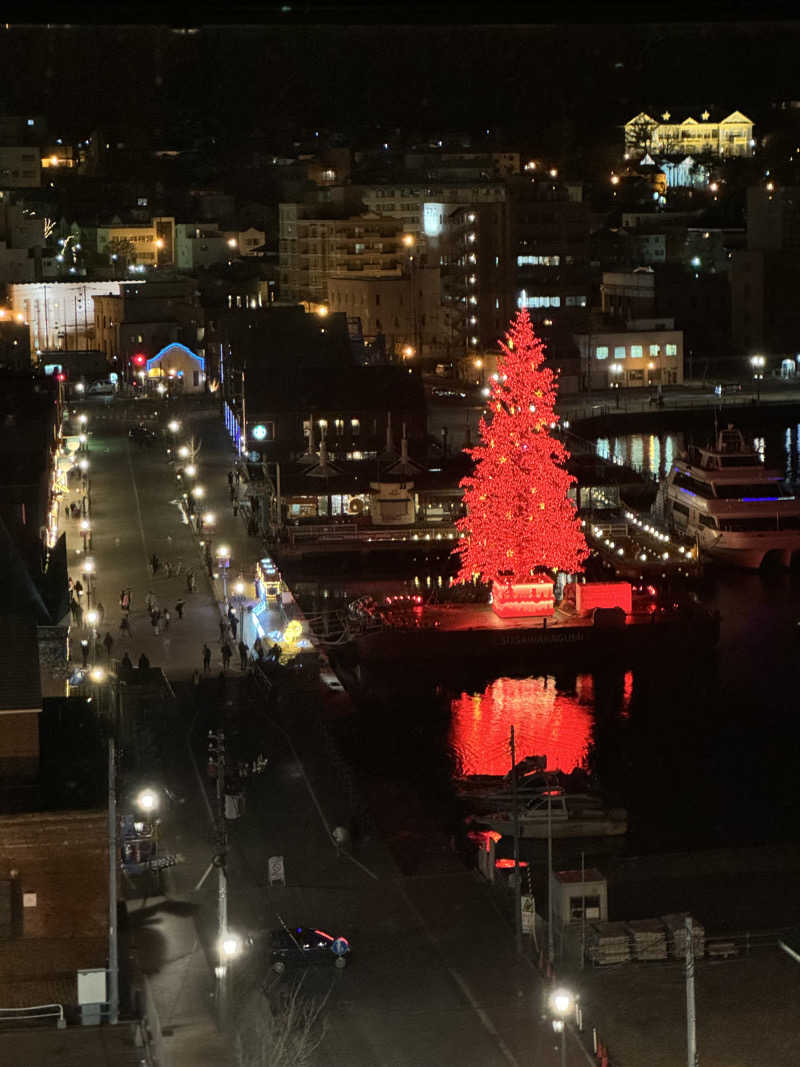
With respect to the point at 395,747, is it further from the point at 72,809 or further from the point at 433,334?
the point at 433,334

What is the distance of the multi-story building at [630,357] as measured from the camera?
3353cm

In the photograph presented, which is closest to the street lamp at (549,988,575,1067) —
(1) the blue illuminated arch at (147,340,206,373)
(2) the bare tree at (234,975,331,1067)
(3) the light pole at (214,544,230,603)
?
(2) the bare tree at (234,975,331,1067)

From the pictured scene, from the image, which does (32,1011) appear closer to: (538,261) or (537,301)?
(537,301)

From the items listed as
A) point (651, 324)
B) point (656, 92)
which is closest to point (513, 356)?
point (651, 324)

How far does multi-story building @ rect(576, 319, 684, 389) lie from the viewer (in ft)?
110

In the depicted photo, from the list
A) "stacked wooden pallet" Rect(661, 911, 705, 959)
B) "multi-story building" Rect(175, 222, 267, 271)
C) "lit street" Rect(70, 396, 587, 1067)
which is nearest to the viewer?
"lit street" Rect(70, 396, 587, 1067)

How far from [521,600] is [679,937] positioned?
9244 mm

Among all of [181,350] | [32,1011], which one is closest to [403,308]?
[181,350]

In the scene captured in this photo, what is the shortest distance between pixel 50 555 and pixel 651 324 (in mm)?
21852

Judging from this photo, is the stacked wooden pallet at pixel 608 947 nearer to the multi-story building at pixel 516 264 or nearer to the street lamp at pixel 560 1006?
the street lamp at pixel 560 1006

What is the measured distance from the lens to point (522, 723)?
14570mm

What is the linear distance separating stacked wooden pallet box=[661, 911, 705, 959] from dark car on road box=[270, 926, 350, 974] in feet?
4.22

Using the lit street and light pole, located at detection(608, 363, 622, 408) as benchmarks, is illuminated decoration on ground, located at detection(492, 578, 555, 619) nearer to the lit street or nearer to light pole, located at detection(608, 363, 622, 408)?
the lit street

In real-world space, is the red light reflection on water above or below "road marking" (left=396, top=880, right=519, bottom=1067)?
below
